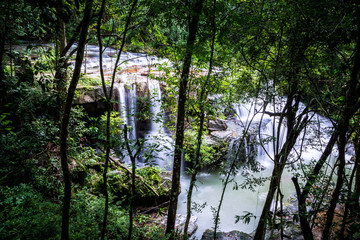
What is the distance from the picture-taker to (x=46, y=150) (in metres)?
4.91

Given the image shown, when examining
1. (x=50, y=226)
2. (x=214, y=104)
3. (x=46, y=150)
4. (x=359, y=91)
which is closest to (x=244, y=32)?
(x=214, y=104)

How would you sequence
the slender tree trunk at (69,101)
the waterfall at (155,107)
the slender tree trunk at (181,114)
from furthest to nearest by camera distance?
the slender tree trunk at (181,114) < the waterfall at (155,107) < the slender tree trunk at (69,101)

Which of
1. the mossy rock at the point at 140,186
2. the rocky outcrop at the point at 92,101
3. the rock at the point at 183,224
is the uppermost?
the rocky outcrop at the point at 92,101

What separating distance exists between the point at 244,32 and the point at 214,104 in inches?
58.0

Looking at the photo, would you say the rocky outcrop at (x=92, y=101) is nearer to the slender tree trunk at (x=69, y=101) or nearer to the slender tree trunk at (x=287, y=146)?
the slender tree trunk at (x=69, y=101)

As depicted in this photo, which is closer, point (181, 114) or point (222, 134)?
point (181, 114)

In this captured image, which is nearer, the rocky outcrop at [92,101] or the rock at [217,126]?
the rocky outcrop at [92,101]

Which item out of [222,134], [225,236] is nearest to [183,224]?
[225,236]

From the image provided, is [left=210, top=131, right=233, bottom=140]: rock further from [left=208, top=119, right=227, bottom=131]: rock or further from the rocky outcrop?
the rocky outcrop

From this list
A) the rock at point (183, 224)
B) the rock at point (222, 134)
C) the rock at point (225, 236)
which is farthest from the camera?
the rock at point (222, 134)

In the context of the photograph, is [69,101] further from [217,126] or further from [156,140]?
[217,126]

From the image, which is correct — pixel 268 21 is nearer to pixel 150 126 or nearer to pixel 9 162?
pixel 9 162

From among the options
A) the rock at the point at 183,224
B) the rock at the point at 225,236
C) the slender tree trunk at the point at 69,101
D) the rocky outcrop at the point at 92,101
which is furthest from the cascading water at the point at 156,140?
the rocky outcrop at the point at 92,101

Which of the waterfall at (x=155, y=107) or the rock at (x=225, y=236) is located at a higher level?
the waterfall at (x=155, y=107)
